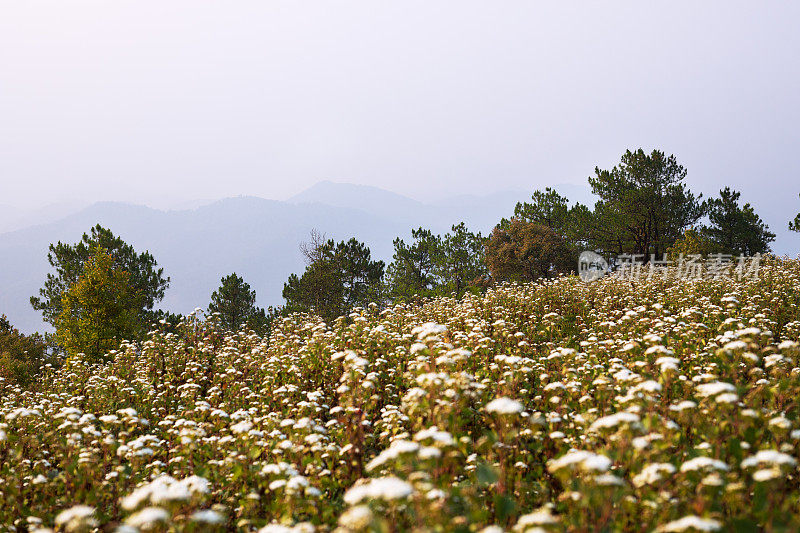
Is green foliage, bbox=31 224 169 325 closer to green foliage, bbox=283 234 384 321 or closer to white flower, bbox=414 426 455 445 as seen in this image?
green foliage, bbox=283 234 384 321

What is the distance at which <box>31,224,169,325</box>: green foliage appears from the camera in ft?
111

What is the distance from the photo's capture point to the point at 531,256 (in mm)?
36375

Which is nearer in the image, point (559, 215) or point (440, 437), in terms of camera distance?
point (440, 437)

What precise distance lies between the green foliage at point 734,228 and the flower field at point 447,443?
3566cm

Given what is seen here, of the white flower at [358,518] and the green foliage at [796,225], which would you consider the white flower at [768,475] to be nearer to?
the white flower at [358,518]

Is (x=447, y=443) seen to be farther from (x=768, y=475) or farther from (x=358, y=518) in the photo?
(x=768, y=475)

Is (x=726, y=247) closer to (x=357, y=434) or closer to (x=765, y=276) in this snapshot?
(x=765, y=276)

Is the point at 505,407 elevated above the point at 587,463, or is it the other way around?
the point at 505,407

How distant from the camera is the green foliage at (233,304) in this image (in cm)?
3931

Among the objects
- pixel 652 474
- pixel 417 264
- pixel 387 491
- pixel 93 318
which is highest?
pixel 417 264

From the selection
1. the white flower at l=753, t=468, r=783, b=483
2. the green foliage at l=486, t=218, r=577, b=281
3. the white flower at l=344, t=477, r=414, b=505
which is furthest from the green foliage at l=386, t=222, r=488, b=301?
the white flower at l=344, t=477, r=414, b=505

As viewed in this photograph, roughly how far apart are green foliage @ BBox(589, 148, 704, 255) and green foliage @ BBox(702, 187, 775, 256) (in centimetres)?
143

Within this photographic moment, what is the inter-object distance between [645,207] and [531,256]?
1386 centimetres

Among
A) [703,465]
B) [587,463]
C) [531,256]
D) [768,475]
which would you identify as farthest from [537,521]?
[531,256]
